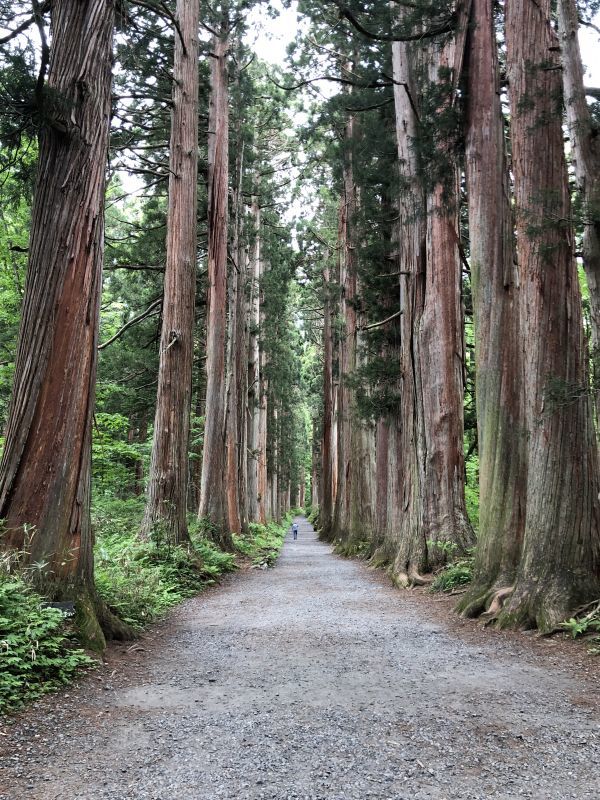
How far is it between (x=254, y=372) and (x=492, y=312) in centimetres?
1910

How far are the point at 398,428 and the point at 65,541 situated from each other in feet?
34.2

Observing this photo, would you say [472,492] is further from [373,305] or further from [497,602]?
[497,602]

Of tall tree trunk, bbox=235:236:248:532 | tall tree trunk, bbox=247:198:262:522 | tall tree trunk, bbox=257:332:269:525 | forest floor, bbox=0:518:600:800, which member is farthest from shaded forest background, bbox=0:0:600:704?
tall tree trunk, bbox=257:332:269:525

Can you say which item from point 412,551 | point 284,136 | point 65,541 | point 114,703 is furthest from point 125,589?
point 284,136

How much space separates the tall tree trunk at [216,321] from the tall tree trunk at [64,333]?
8.93m

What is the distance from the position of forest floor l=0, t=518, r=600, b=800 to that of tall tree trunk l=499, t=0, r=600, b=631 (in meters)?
0.73

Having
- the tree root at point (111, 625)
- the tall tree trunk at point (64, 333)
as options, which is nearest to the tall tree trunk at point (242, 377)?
the tall tree trunk at point (64, 333)

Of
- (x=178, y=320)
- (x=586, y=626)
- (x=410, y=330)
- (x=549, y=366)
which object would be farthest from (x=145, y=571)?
(x=410, y=330)

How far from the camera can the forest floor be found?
2703mm

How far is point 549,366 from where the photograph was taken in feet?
20.9

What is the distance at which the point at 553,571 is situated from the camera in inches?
240

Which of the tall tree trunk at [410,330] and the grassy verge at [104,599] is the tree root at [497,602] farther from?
the grassy verge at [104,599]

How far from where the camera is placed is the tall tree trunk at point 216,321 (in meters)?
14.6

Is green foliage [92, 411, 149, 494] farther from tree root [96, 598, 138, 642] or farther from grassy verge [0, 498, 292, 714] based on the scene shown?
tree root [96, 598, 138, 642]
